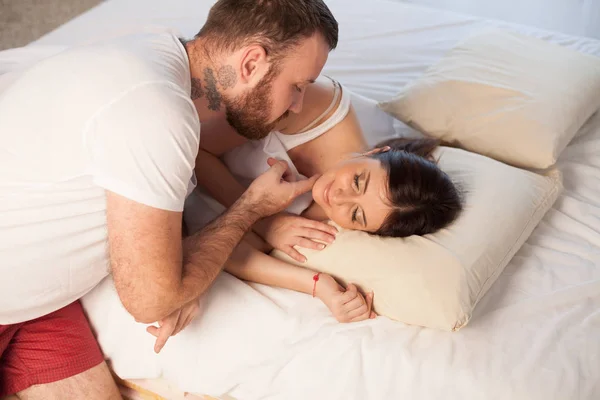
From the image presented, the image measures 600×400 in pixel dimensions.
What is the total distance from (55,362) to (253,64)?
896mm

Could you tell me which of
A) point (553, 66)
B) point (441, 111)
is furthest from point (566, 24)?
point (441, 111)

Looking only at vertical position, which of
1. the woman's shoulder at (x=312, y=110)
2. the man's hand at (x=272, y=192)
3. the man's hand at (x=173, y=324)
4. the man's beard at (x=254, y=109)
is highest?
the man's beard at (x=254, y=109)

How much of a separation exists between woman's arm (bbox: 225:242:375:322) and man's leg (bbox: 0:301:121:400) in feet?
1.37

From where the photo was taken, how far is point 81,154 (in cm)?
143

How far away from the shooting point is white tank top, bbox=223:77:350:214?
1921 millimetres

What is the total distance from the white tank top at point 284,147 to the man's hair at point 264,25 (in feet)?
1.17

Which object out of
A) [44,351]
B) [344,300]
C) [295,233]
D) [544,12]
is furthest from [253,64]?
[544,12]

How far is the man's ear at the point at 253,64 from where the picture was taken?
1.57 m

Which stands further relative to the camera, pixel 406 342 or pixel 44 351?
pixel 44 351

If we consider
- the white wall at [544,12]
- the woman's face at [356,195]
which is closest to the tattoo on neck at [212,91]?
the woman's face at [356,195]

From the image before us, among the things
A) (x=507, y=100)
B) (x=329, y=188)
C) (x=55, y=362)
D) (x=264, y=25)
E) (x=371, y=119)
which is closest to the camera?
(x=264, y=25)

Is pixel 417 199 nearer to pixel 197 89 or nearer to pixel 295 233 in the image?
pixel 295 233

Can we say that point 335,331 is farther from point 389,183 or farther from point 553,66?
point 553,66

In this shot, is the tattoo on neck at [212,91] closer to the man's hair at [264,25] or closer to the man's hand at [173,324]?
the man's hair at [264,25]
